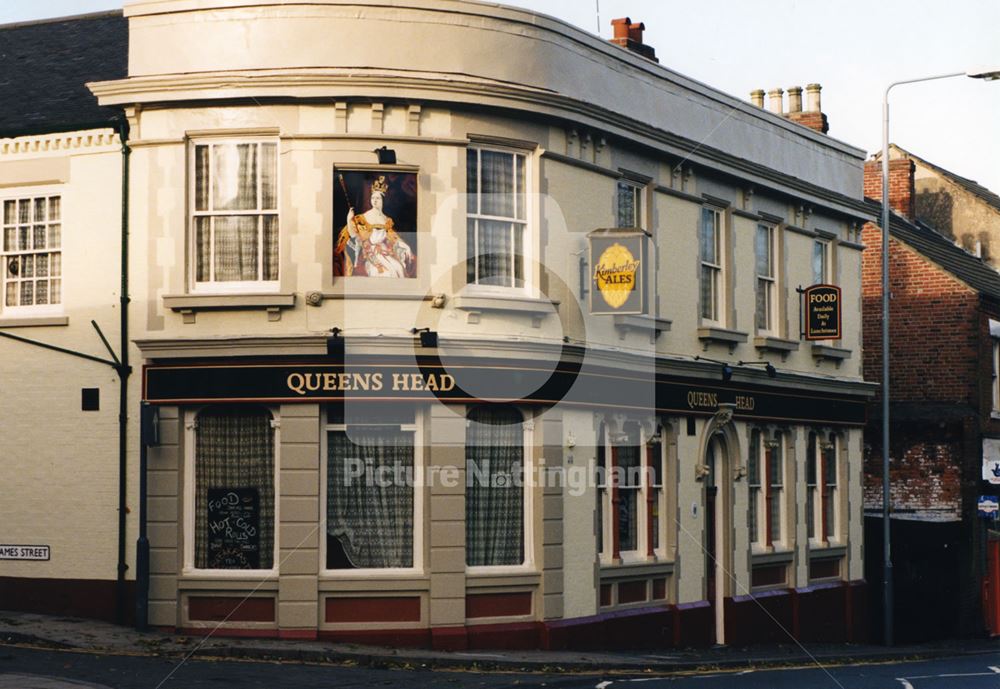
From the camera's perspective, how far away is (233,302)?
821 inches

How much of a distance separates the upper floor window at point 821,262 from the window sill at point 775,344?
1.97 m

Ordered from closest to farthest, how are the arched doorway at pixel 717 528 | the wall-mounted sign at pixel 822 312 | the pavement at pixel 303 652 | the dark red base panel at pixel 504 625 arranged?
the pavement at pixel 303 652 < the dark red base panel at pixel 504 625 < the arched doorway at pixel 717 528 < the wall-mounted sign at pixel 822 312

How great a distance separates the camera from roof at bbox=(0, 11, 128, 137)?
22547 mm

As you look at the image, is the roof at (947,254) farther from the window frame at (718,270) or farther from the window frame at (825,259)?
the window frame at (718,270)

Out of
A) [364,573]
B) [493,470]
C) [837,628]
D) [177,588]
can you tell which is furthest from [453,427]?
[837,628]

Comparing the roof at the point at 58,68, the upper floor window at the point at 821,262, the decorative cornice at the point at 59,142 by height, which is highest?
the roof at the point at 58,68

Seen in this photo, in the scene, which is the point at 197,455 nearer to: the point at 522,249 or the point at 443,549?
the point at 443,549

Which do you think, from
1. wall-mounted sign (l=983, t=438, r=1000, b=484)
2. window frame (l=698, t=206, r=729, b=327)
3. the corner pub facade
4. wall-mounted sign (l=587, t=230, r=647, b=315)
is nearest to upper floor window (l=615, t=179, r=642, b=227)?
the corner pub facade

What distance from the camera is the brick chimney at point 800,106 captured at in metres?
34.7

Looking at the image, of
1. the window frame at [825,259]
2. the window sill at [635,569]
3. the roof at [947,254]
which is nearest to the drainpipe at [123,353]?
the window sill at [635,569]

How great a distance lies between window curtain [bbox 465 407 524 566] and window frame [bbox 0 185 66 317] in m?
6.46

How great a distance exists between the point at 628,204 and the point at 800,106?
11770mm

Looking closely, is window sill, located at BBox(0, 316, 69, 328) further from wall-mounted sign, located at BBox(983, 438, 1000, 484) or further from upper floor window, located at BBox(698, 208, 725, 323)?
wall-mounted sign, located at BBox(983, 438, 1000, 484)

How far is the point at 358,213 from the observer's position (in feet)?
69.5
